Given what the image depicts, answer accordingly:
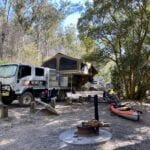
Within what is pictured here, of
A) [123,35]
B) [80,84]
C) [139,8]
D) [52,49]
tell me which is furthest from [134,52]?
[52,49]

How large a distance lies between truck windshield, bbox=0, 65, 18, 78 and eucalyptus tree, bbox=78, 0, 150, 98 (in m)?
6.13

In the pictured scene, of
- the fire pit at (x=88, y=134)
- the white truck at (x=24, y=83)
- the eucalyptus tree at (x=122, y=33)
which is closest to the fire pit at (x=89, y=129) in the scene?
the fire pit at (x=88, y=134)

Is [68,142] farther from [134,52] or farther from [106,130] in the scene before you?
[134,52]

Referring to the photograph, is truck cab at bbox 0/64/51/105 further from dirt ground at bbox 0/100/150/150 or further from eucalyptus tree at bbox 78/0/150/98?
eucalyptus tree at bbox 78/0/150/98

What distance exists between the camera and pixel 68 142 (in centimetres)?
763

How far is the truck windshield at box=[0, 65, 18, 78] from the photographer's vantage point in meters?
13.8

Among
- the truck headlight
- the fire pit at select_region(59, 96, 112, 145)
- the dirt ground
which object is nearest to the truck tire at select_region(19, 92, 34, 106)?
the truck headlight

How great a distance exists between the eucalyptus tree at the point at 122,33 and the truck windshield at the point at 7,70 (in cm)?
613

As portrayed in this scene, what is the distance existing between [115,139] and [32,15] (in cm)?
2835

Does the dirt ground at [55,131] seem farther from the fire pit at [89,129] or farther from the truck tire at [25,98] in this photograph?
the truck tire at [25,98]

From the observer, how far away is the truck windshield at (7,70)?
13772 millimetres

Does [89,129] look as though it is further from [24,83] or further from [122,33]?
[122,33]

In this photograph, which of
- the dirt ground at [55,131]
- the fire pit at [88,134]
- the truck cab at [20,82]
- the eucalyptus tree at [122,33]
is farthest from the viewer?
the eucalyptus tree at [122,33]

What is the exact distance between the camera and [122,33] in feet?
58.2
